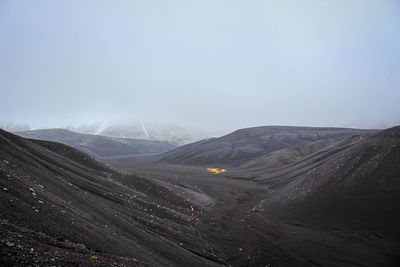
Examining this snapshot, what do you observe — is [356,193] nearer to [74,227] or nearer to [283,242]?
[283,242]

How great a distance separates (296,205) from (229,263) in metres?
8.41

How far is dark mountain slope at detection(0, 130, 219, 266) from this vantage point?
14.2 ft

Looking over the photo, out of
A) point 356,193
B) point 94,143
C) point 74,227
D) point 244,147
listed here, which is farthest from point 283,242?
point 94,143

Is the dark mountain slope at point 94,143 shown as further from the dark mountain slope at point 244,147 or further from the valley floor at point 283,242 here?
the valley floor at point 283,242

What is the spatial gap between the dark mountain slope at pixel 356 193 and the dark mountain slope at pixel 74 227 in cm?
765

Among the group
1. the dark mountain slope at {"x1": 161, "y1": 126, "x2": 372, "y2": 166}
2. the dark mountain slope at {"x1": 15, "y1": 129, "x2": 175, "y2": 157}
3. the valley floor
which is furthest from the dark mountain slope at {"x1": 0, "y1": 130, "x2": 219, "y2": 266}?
the dark mountain slope at {"x1": 15, "y1": 129, "x2": 175, "y2": 157}

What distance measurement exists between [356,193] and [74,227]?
14.6 m

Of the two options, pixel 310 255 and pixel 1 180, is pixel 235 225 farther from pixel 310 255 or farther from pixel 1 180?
pixel 1 180

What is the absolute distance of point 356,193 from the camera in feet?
44.3

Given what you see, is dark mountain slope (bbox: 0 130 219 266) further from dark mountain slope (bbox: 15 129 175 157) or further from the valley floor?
dark mountain slope (bbox: 15 129 175 157)

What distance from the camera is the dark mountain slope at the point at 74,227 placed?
4317 millimetres

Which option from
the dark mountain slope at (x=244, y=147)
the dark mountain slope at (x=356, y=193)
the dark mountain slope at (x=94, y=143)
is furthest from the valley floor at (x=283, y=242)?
the dark mountain slope at (x=94, y=143)

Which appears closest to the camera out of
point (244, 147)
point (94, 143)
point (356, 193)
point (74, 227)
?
point (74, 227)

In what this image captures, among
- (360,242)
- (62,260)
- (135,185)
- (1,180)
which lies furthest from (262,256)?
(135,185)
